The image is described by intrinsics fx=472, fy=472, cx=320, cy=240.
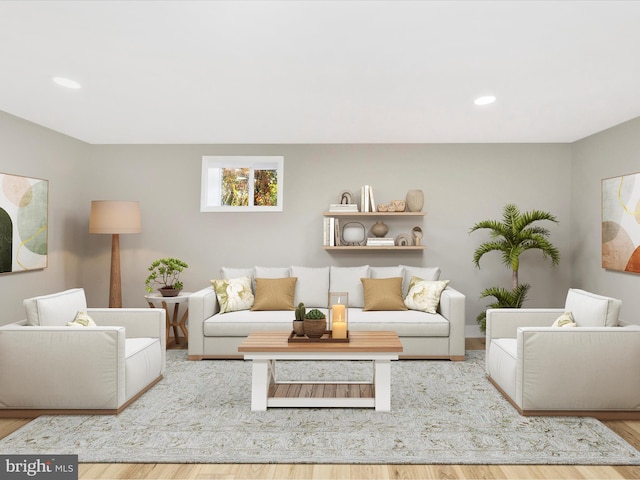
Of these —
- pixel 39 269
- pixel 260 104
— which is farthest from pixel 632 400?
pixel 39 269

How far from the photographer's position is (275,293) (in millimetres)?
5203

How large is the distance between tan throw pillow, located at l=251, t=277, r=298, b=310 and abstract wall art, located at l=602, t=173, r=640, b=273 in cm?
339

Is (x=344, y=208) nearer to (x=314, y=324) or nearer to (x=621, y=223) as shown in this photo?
(x=314, y=324)

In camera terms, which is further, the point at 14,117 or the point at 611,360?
the point at 14,117

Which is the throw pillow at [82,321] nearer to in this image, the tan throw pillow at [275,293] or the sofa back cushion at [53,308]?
the sofa back cushion at [53,308]

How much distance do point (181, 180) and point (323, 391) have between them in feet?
11.7

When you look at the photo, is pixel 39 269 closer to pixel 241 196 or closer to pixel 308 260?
pixel 241 196

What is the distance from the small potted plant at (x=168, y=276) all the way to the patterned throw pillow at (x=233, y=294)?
539 mm

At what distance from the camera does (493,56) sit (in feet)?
10.1

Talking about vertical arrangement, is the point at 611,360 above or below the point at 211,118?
below

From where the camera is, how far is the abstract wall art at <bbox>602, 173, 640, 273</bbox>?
4.59 meters

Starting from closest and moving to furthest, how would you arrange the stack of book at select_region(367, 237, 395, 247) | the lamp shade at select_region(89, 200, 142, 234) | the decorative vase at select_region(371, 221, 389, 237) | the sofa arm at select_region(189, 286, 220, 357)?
the sofa arm at select_region(189, 286, 220, 357), the lamp shade at select_region(89, 200, 142, 234), the stack of book at select_region(367, 237, 395, 247), the decorative vase at select_region(371, 221, 389, 237)

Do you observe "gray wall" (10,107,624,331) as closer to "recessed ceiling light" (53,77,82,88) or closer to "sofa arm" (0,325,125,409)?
"recessed ceiling light" (53,77,82,88)

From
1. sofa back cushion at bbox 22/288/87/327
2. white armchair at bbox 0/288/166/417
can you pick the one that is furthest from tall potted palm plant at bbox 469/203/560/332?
sofa back cushion at bbox 22/288/87/327
